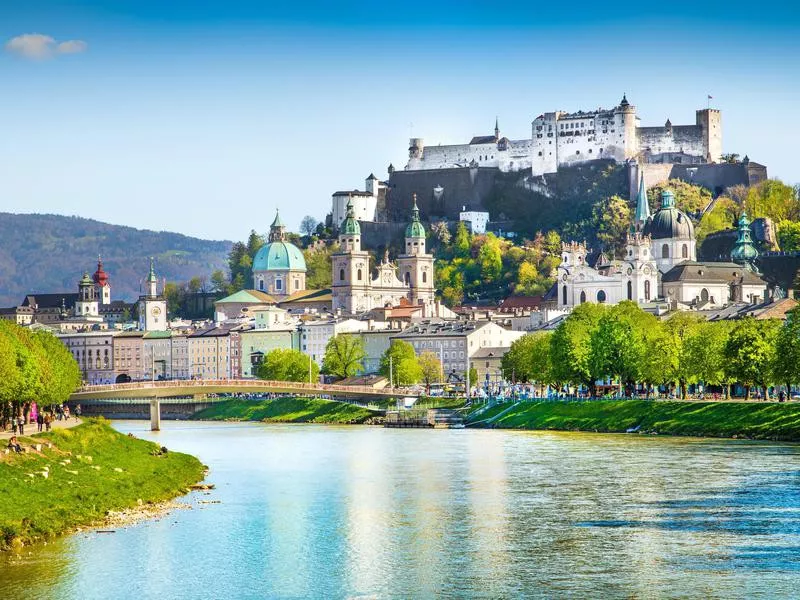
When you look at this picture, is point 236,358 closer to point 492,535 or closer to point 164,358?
point 164,358

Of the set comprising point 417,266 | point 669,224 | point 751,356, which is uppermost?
point 669,224

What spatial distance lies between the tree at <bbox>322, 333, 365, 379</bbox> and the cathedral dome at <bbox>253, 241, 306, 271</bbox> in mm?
44200

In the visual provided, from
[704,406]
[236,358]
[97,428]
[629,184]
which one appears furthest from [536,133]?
[97,428]

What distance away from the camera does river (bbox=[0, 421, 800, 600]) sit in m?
34.1

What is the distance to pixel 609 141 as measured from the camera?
160 meters

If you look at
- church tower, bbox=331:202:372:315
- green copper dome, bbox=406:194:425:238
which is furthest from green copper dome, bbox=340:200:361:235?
green copper dome, bbox=406:194:425:238

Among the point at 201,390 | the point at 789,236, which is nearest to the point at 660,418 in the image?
the point at 201,390

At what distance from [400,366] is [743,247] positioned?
38.1 meters

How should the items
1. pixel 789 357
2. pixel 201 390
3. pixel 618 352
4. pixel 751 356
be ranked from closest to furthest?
pixel 789 357 < pixel 751 356 < pixel 618 352 < pixel 201 390

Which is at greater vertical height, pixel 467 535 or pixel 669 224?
pixel 669 224

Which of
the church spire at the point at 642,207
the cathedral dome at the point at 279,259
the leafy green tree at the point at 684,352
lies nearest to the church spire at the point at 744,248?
the church spire at the point at 642,207

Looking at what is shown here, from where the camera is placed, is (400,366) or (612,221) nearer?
(400,366)

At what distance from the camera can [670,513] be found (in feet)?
141

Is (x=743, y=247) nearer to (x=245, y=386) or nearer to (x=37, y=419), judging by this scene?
(x=245, y=386)
